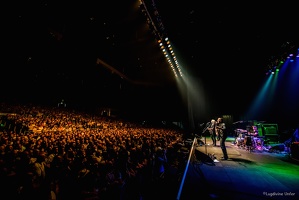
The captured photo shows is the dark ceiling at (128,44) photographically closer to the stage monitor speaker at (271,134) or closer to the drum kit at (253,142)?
the stage monitor speaker at (271,134)

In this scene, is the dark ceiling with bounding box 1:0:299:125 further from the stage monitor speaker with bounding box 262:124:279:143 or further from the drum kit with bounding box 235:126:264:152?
the drum kit with bounding box 235:126:264:152

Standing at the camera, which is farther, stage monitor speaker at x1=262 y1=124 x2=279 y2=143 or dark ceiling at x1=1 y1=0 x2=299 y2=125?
stage monitor speaker at x1=262 y1=124 x2=279 y2=143

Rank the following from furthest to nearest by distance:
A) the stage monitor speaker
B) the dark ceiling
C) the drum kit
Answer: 1. the stage monitor speaker
2. the drum kit
3. the dark ceiling

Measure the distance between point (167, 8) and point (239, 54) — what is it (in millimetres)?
5312

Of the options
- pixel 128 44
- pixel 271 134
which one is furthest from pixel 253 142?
pixel 128 44

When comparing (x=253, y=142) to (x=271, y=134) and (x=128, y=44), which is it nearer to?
(x=271, y=134)

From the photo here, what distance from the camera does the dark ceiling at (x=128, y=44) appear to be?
6.93 m

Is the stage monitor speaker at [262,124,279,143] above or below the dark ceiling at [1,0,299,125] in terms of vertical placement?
below

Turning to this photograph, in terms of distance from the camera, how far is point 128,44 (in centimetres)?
1177

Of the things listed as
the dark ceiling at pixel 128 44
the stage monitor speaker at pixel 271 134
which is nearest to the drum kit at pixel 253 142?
the stage monitor speaker at pixel 271 134

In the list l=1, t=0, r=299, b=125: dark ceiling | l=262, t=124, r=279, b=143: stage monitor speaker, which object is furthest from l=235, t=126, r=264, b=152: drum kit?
l=1, t=0, r=299, b=125: dark ceiling

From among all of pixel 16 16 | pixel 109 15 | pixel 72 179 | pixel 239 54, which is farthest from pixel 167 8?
pixel 16 16

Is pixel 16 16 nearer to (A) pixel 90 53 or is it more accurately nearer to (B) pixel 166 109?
(A) pixel 90 53

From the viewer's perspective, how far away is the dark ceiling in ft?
22.7
